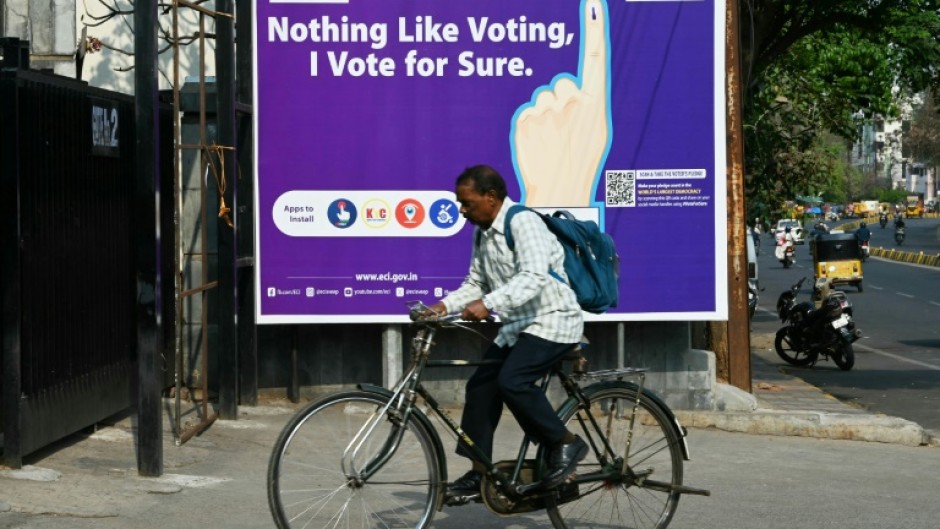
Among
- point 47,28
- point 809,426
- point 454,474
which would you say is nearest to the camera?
point 454,474

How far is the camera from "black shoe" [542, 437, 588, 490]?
238 inches

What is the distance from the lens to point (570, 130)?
10.0 metres

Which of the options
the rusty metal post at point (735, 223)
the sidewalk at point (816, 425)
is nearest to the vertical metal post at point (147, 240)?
the sidewalk at point (816, 425)

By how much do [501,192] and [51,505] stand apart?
2.70m

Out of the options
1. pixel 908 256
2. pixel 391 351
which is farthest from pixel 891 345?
pixel 908 256

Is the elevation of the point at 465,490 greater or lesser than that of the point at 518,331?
lesser

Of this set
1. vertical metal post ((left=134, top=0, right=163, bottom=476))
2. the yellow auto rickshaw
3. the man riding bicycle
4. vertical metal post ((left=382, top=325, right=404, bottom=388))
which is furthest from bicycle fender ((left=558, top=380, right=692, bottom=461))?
the yellow auto rickshaw

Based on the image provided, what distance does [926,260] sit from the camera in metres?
52.2

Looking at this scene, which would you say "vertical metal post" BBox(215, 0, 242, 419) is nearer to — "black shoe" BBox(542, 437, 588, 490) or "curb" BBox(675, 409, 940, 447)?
"curb" BBox(675, 409, 940, 447)

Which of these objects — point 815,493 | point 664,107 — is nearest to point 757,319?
point 664,107

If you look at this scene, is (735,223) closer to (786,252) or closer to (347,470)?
(347,470)

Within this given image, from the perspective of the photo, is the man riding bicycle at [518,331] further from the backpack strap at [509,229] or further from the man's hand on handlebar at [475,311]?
the man's hand on handlebar at [475,311]

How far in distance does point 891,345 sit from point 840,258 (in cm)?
1308

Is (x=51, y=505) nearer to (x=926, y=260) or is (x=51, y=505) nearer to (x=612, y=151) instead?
(x=612, y=151)
